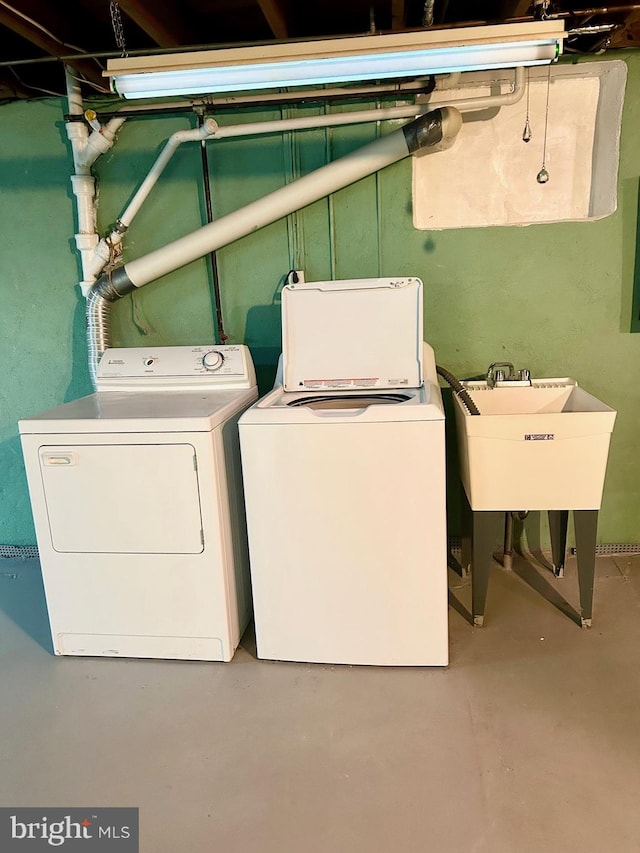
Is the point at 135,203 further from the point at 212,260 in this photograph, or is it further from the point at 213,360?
the point at 213,360

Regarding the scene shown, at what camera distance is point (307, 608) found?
2.00m

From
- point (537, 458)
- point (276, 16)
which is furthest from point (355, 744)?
point (276, 16)

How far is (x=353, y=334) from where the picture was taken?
93.2 inches

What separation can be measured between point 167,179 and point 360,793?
7.95ft

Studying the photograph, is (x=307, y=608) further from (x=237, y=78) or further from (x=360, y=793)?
(x=237, y=78)

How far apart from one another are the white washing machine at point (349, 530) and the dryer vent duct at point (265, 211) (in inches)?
32.1

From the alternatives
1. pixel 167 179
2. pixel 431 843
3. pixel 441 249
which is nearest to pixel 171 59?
pixel 167 179

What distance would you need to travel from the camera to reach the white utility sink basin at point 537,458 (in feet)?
6.52

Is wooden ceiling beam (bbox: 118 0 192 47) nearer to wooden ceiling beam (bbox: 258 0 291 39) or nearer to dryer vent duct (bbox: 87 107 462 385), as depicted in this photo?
wooden ceiling beam (bbox: 258 0 291 39)

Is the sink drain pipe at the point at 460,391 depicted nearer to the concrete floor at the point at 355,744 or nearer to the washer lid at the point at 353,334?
the washer lid at the point at 353,334

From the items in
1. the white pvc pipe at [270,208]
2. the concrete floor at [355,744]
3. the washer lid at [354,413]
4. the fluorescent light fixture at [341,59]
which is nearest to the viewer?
the concrete floor at [355,744]

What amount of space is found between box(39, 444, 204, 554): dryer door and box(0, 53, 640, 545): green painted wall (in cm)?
91

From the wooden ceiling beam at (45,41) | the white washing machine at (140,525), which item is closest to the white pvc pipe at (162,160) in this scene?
the wooden ceiling beam at (45,41)

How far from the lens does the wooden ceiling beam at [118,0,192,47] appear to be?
190 cm
